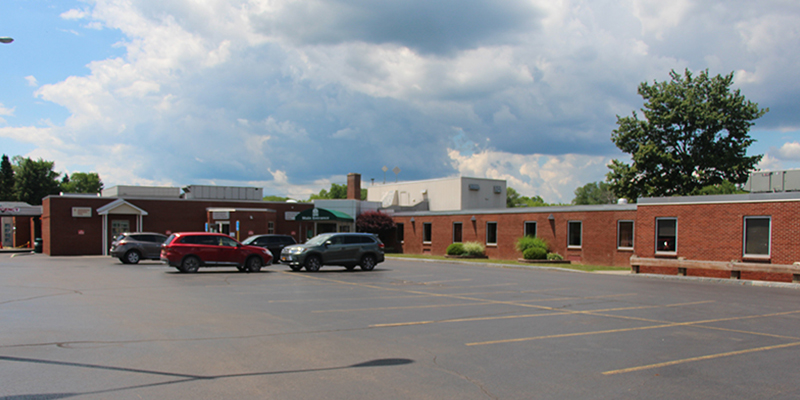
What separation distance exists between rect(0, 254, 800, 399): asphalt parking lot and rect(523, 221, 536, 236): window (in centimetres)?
1983

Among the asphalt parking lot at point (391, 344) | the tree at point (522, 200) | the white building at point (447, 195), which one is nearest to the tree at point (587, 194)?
the tree at point (522, 200)

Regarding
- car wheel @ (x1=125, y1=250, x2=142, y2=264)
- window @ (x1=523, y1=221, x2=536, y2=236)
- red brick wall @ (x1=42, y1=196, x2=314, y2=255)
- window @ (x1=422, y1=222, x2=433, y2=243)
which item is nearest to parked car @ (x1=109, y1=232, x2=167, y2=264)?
car wheel @ (x1=125, y1=250, x2=142, y2=264)

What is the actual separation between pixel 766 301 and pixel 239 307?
1349 cm

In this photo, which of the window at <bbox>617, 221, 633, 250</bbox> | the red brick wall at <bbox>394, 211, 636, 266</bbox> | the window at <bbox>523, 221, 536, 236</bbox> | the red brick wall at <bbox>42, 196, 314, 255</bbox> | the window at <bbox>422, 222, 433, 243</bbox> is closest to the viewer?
the window at <bbox>617, 221, 633, 250</bbox>

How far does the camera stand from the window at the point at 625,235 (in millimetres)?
30828

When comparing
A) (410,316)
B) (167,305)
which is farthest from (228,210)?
(410,316)

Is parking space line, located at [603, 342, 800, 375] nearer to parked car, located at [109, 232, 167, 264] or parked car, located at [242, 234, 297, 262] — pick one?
parked car, located at [242, 234, 297, 262]

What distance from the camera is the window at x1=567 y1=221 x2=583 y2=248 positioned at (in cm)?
3341

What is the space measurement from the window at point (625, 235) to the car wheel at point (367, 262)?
14353 millimetres

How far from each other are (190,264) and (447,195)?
3577 centimetres

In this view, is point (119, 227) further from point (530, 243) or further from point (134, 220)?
point (530, 243)

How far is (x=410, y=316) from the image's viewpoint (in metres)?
11.5

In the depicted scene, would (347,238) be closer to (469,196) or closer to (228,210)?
(228,210)

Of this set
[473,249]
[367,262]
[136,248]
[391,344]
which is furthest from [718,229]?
[136,248]
